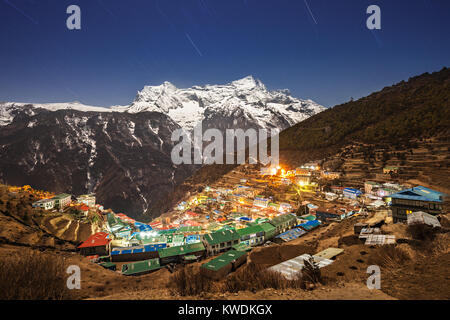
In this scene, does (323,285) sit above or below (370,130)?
below

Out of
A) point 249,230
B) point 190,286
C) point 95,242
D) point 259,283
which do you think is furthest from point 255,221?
point 190,286

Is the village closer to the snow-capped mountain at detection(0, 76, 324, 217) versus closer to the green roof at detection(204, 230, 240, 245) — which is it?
the green roof at detection(204, 230, 240, 245)

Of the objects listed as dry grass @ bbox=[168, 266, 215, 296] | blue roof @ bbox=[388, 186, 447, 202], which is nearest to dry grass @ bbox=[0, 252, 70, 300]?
dry grass @ bbox=[168, 266, 215, 296]

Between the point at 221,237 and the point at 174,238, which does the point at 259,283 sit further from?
the point at 174,238
